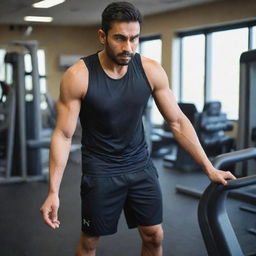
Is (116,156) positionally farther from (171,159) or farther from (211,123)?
(171,159)

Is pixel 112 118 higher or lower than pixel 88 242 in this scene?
higher

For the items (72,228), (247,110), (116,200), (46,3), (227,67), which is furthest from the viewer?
(227,67)

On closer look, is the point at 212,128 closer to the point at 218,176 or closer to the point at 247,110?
the point at 247,110

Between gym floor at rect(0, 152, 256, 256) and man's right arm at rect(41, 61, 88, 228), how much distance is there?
1.08 metres

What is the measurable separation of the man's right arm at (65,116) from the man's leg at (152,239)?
0.42 meters

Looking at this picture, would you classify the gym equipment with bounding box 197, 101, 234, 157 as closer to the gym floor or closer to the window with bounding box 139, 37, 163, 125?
the gym floor

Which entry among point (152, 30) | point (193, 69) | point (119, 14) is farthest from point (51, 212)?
point (152, 30)

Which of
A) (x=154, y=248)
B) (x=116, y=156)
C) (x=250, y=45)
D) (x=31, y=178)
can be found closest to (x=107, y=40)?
(x=116, y=156)

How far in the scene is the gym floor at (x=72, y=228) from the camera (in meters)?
2.50

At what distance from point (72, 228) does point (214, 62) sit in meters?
4.15

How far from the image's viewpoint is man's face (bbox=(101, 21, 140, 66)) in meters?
1.40

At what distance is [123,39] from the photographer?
1.40 metres

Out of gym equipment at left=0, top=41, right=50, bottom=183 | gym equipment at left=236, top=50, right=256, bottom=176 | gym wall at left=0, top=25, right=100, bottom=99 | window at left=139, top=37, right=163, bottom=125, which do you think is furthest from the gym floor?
gym wall at left=0, top=25, right=100, bottom=99

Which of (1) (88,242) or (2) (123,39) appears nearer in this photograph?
(2) (123,39)
